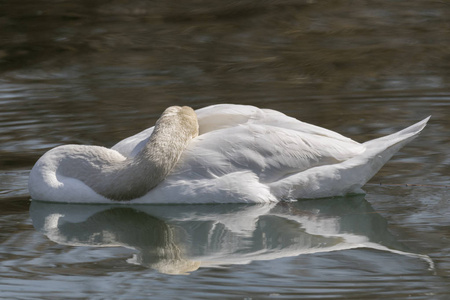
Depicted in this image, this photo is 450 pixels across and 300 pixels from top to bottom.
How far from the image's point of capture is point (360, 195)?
6.87 m

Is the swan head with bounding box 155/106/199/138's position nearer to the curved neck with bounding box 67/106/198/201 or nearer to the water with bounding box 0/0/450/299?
the curved neck with bounding box 67/106/198/201

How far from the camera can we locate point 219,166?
258 inches

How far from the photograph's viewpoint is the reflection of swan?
5.62 m

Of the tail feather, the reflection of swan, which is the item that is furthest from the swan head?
the tail feather

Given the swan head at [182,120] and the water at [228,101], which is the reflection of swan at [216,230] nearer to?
the water at [228,101]

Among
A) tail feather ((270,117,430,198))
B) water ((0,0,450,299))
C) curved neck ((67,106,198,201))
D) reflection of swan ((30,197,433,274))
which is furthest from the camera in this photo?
tail feather ((270,117,430,198))

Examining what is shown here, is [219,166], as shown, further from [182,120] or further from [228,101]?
[228,101]

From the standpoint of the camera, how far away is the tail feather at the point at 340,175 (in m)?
6.64

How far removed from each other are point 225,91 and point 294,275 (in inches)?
216

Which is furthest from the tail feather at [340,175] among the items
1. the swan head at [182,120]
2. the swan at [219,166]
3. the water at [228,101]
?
the swan head at [182,120]

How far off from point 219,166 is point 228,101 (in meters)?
3.37

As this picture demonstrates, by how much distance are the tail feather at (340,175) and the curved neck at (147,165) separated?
734mm

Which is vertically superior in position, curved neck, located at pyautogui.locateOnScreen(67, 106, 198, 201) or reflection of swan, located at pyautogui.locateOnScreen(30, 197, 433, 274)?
curved neck, located at pyautogui.locateOnScreen(67, 106, 198, 201)

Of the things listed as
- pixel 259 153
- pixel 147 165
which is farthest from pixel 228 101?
pixel 147 165
